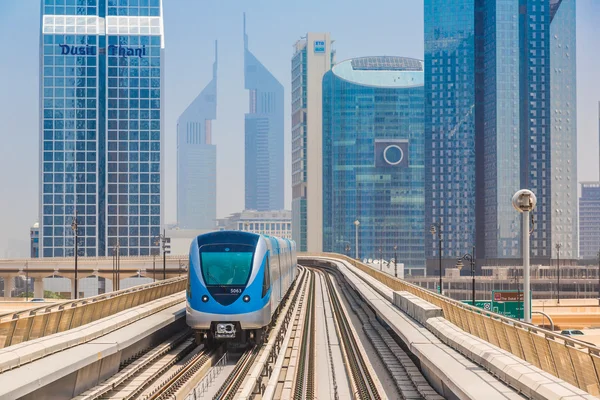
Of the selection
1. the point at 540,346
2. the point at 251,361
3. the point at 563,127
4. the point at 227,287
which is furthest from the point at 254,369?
the point at 563,127

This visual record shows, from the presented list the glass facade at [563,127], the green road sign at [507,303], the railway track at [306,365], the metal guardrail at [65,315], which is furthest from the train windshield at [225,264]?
the glass facade at [563,127]

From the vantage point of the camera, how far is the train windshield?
23688mm

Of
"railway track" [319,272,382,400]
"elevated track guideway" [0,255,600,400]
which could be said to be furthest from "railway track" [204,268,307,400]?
"railway track" [319,272,382,400]

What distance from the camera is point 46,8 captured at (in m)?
175

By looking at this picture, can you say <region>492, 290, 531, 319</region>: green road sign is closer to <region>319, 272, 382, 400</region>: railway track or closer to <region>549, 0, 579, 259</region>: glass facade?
<region>319, 272, 382, 400</region>: railway track

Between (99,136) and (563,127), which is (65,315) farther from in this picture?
(99,136)

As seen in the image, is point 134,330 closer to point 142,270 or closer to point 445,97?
point 142,270

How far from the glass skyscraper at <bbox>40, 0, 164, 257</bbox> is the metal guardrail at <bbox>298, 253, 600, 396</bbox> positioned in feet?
500

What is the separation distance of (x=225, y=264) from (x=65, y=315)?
16.1ft

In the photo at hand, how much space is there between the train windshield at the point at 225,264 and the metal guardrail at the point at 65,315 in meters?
3.58

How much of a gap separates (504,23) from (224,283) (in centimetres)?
14819

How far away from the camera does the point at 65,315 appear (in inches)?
836

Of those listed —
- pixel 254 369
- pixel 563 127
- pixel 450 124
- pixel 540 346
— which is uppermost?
pixel 450 124

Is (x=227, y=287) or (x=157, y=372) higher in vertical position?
(x=227, y=287)
